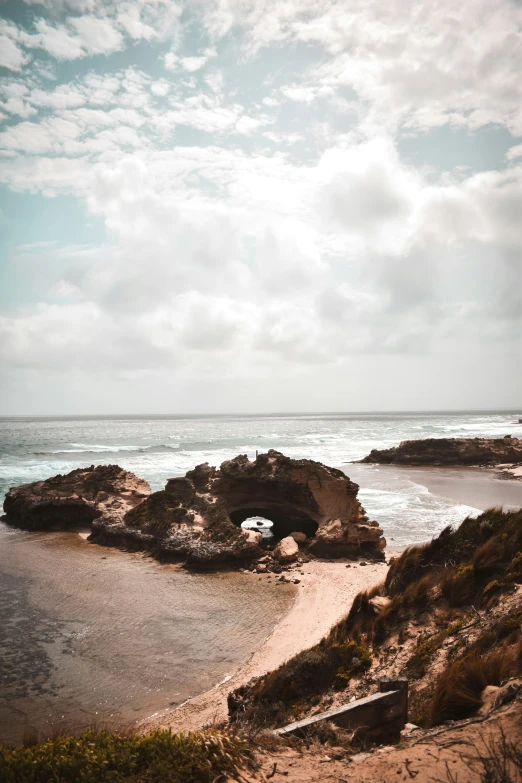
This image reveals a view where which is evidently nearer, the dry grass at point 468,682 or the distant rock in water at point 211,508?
the dry grass at point 468,682

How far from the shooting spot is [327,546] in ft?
57.2

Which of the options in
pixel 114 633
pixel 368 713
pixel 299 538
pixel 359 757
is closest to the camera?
pixel 359 757

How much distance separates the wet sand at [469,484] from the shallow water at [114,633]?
1585 cm

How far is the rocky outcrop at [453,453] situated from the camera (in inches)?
1944

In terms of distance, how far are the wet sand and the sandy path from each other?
11.0 meters

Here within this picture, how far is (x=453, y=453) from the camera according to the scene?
51.1m

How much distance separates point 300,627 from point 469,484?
29.0m

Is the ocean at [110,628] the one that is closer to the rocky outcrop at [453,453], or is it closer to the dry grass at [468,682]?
the dry grass at [468,682]

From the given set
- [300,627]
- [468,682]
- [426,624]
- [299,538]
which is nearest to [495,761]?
[468,682]

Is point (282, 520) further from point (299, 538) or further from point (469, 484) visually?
point (469, 484)

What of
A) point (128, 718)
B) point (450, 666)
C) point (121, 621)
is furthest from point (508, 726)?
point (121, 621)

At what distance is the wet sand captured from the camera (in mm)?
27906

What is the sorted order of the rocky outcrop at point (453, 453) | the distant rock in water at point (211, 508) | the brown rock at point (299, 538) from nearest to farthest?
the distant rock in water at point (211, 508), the brown rock at point (299, 538), the rocky outcrop at point (453, 453)

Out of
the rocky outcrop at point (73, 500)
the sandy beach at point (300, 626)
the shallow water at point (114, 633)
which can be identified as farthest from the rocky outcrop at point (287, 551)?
the rocky outcrop at point (73, 500)
